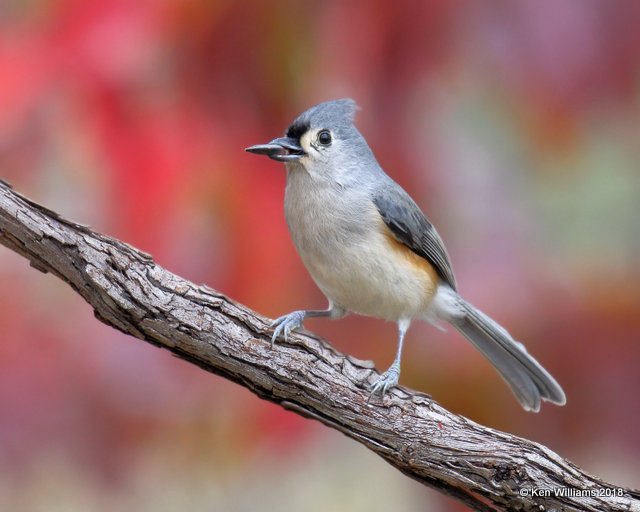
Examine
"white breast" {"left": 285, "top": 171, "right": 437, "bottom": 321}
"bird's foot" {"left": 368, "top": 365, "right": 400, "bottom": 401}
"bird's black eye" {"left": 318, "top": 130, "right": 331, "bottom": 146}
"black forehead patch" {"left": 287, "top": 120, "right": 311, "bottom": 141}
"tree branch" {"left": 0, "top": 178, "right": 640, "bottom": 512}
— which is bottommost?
"tree branch" {"left": 0, "top": 178, "right": 640, "bottom": 512}

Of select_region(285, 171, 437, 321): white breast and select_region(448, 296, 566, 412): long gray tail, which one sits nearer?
select_region(285, 171, 437, 321): white breast

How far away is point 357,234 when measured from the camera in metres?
2.57

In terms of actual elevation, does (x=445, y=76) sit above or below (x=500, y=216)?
above

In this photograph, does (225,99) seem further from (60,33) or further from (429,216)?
(429,216)

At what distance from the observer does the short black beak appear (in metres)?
2.37

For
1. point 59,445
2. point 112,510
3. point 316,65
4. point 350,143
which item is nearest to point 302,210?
point 350,143

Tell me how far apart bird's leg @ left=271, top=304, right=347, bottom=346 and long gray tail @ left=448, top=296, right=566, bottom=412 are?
43 centimetres

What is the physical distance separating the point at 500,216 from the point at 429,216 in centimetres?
28

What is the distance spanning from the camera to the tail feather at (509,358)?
2738 mm

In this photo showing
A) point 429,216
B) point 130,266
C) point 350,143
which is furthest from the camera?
point 429,216

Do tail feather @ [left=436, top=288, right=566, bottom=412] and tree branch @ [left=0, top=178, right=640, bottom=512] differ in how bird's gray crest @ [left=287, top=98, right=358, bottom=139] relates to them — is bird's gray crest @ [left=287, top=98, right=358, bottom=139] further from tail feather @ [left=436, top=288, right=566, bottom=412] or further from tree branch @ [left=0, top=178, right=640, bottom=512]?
tail feather @ [left=436, top=288, right=566, bottom=412]

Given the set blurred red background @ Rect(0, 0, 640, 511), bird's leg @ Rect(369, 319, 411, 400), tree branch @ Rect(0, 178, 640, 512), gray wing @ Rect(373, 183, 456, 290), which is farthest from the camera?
gray wing @ Rect(373, 183, 456, 290)

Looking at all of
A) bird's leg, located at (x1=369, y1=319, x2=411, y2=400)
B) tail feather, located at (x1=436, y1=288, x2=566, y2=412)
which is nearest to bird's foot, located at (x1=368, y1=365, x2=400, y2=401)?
bird's leg, located at (x1=369, y1=319, x2=411, y2=400)

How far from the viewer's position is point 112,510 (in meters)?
3.19
